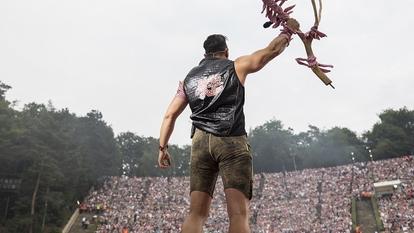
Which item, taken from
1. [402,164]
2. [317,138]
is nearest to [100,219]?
[402,164]

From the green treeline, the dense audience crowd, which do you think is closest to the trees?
the green treeline

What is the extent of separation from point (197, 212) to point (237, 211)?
0.35m

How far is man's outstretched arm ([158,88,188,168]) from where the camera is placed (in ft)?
11.6

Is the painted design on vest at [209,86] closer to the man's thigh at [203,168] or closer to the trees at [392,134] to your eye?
the man's thigh at [203,168]

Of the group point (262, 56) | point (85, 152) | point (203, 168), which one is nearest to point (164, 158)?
point (203, 168)

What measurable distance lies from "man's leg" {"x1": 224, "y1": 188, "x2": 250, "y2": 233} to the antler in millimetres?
1116

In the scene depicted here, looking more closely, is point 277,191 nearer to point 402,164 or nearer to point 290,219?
point 290,219

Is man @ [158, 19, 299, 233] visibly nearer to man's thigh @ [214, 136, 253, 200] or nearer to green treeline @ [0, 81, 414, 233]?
man's thigh @ [214, 136, 253, 200]

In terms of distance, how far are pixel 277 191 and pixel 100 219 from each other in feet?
58.9

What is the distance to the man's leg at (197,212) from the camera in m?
Answer: 3.13

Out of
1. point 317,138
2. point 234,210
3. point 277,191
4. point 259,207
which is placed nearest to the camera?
point 234,210

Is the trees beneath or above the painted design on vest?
above

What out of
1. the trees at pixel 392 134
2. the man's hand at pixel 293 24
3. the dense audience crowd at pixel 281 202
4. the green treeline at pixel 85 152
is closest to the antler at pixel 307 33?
the man's hand at pixel 293 24

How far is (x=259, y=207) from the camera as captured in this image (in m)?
38.6
